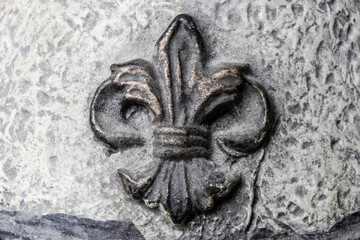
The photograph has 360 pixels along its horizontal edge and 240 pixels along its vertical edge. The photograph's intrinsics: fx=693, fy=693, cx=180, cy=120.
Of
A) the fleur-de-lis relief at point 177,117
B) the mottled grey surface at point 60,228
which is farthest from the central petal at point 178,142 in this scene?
the mottled grey surface at point 60,228

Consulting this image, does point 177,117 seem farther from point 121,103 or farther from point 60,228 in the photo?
point 60,228

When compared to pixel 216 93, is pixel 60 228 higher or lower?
lower

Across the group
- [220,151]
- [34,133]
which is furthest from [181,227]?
[34,133]

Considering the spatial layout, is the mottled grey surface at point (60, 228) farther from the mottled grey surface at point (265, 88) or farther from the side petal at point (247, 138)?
the side petal at point (247, 138)

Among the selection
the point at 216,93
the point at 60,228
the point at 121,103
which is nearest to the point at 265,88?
the point at 216,93

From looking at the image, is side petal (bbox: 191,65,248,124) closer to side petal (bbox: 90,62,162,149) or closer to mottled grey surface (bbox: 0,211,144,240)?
side petal (bbox: 90,62,162,149)

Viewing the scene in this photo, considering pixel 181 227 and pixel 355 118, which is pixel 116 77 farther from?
pixel 355 118
